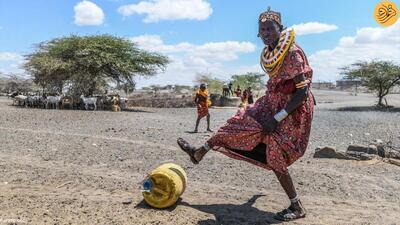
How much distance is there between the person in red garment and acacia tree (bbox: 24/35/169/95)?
2208 cm

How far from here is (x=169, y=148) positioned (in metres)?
9.98

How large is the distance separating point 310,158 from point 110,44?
20093 mm

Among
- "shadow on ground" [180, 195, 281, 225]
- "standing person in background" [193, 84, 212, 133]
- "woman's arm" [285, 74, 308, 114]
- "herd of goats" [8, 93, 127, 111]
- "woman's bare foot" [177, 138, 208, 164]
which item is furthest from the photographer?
"herd of goats" [8, 93, 127, 111]

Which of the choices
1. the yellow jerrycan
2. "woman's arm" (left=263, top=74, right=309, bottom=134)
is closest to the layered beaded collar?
"woman's arm" (left=263, top=74, right=309, bottom=134)

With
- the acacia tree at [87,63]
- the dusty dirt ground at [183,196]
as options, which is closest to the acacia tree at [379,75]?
the acacia tree at [87,63]

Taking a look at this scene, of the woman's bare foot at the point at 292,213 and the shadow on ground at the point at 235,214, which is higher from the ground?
the woman's bare foot at the point at 292,213

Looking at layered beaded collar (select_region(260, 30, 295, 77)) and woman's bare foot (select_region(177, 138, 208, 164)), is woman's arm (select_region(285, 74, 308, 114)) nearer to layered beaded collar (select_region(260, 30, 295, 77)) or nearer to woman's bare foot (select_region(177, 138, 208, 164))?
layered beaded collar (select_region(260, 30, 295, 77))

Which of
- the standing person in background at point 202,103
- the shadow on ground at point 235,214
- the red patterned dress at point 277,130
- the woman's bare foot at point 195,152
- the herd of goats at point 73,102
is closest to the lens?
the red patterned dress at point 277,130

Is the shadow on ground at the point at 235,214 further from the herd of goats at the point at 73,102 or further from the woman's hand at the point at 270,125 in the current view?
the herd of goats at the point at 73,102

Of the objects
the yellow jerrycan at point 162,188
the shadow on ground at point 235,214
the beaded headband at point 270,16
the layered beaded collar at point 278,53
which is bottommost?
Answer: the shadow on ground at point 235,214

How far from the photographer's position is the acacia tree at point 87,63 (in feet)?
86.0

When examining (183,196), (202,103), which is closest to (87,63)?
(202,103)

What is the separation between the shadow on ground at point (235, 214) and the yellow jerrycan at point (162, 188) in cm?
29

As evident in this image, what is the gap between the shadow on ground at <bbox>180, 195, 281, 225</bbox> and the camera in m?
4.60
